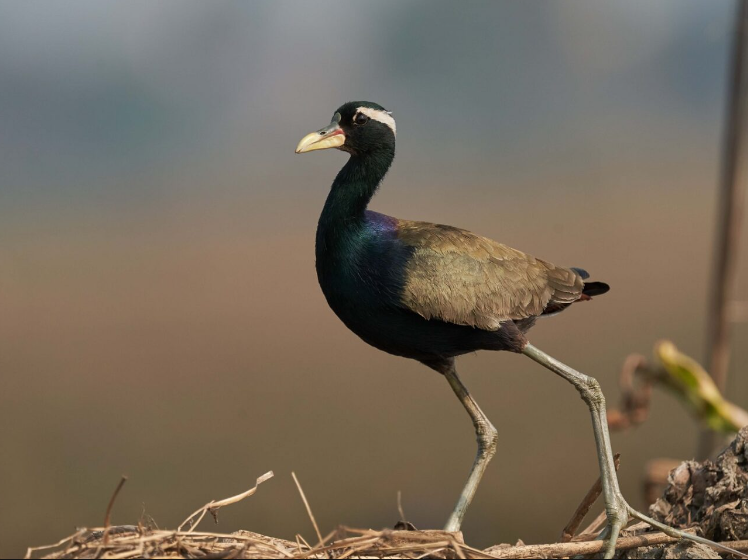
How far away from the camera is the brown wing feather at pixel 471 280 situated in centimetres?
630

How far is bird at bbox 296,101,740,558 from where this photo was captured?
20.6 ft

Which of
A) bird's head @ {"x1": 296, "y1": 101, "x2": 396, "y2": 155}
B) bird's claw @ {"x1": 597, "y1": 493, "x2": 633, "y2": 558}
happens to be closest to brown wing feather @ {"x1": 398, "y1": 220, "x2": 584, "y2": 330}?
bird's head @ {"x1": 296, "y1": 101, "x2": 396, "y2": 155}

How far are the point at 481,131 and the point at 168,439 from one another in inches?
3997

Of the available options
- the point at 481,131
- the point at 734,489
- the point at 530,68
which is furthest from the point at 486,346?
the point at 530,68

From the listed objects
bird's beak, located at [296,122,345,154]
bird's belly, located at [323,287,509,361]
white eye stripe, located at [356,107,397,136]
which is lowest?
bird's belly, located at [323,287,509,361]

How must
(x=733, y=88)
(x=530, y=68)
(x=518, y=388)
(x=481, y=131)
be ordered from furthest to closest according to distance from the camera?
(x=530, y=68)
(x=481, y=131)
(x=518, y=388)
(x=733, y=88)

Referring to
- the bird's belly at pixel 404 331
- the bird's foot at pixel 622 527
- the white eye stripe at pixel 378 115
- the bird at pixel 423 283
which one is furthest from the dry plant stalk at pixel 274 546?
the white eye stripe at pixel 378 115

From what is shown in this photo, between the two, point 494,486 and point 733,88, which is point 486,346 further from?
point 494,486

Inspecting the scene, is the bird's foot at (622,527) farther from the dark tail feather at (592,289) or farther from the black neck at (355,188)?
the black neck at (355,188)

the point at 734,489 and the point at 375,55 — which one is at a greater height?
the point at 375,55

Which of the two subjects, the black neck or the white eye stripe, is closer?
the black neck

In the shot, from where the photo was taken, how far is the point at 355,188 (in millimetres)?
6738

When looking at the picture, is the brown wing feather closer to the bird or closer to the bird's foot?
the bird

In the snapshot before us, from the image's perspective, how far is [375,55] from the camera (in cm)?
14350
